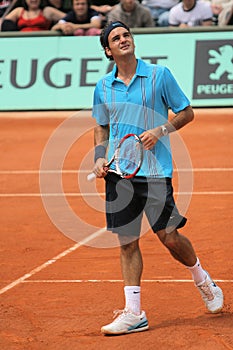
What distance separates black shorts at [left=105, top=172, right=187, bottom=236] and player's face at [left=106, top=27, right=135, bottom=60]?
0.93 m

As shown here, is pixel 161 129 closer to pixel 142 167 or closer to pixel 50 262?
pixel 142 167

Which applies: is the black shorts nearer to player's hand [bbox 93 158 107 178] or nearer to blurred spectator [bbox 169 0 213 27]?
player's hand [bbox 93 158 107 178]

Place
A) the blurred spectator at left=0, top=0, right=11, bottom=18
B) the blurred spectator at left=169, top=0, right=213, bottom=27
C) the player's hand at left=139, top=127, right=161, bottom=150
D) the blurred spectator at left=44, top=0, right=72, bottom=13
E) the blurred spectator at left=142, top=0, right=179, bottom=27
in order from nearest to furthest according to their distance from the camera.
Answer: the player's hand at left=139, top=127, right=161, bottom=150, the blurred spectator at left=169, top=0, right=213, bottom=27, the blurred spectator at left=142, top=0, right=179, bottom=27, the blurred spectator at left=44, top=0, right=72, bottom=13, the blurred spectator at left=0, top=0, right=11, bottom=18

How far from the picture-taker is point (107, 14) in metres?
19.7

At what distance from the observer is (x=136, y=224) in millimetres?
6777

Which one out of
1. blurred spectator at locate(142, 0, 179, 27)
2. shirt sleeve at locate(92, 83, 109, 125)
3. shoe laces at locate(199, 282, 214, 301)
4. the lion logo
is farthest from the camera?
blurred spectator at locate(142, 0, 179, 27)

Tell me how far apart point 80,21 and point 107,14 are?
2.40 ft

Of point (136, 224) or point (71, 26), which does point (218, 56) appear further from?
point (136, 224)

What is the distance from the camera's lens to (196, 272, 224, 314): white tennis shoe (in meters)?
7.05

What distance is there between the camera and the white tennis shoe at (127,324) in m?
6.62

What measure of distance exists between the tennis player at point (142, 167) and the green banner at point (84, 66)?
11.4 m

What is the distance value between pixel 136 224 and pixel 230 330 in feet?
3.49

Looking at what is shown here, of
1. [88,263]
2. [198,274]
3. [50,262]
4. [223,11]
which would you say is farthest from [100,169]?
[223,11]

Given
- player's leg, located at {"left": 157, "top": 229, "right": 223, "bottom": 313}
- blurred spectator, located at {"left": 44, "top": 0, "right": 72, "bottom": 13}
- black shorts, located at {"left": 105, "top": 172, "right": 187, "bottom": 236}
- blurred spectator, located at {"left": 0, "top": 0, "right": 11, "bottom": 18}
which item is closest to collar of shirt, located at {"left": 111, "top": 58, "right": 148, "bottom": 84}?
black shorts, located at {"left": 105, "top": 172, "right": 187, "bottom": 236}
